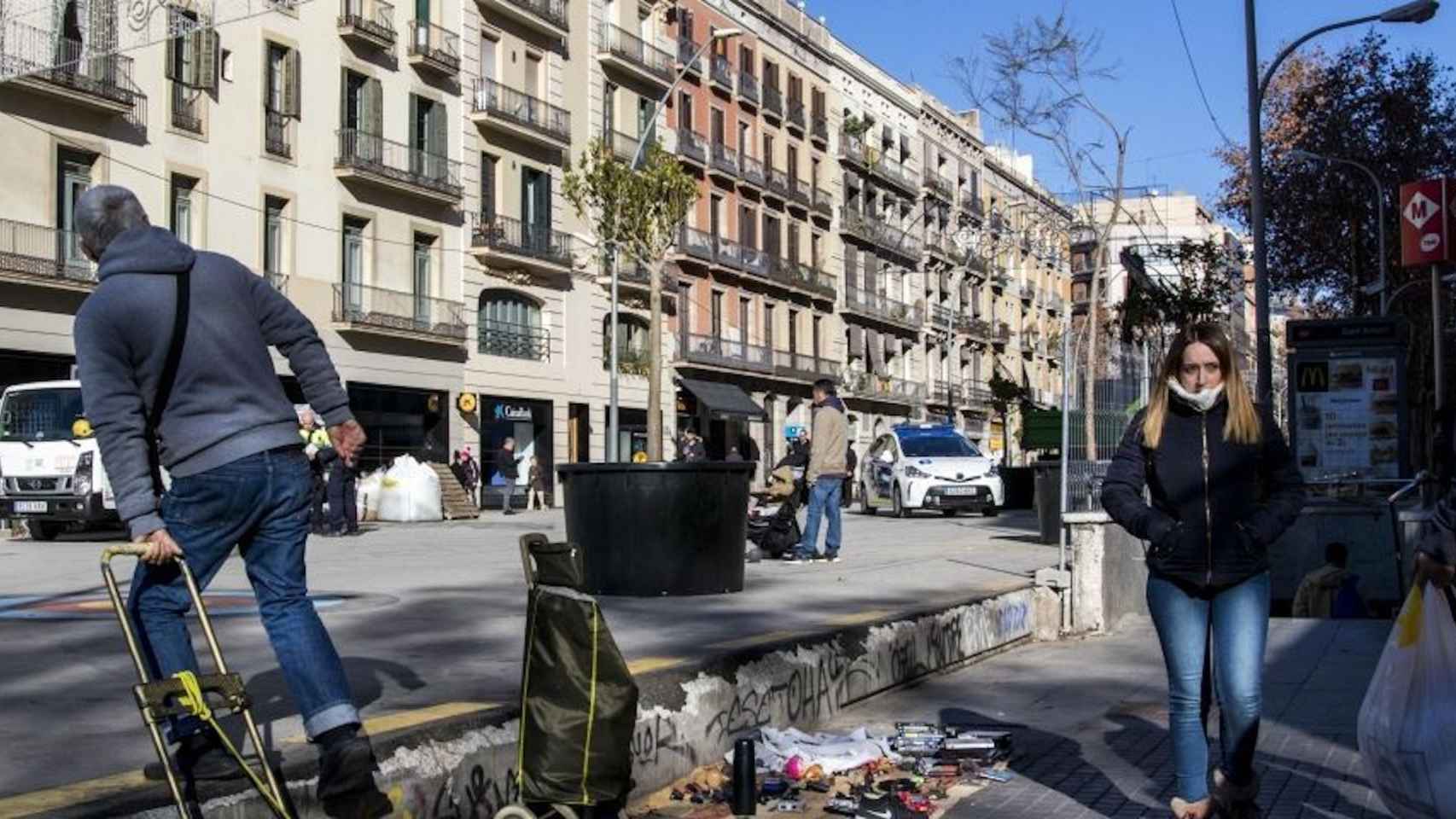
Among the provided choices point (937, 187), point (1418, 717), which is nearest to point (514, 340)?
point (937, 187)

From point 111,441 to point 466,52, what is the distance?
3720 cm

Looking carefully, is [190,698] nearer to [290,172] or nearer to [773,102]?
[290,172]

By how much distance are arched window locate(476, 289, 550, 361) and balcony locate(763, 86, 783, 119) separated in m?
16.9

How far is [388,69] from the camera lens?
37.2 m

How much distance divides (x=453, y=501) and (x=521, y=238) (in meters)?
11.3

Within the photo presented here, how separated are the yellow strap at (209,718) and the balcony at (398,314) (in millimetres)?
32071

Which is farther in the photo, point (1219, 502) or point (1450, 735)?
point (1219, 502)

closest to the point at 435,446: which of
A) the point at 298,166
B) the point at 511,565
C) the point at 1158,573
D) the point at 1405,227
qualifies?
the point at 298,166

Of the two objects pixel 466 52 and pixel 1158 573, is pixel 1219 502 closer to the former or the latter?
pixel 1158 573

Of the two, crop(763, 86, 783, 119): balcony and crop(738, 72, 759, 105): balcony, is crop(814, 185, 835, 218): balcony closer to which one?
crop(763, 86, 783, 119): balcony

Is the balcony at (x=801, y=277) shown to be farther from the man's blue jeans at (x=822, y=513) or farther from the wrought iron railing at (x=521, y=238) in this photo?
the man's blue jeans at (x=822, y=513)

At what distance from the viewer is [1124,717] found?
7910mm

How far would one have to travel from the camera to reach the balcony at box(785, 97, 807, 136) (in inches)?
2328

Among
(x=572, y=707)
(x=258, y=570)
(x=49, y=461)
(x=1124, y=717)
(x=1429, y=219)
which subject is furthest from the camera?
(x=49, y=461)
